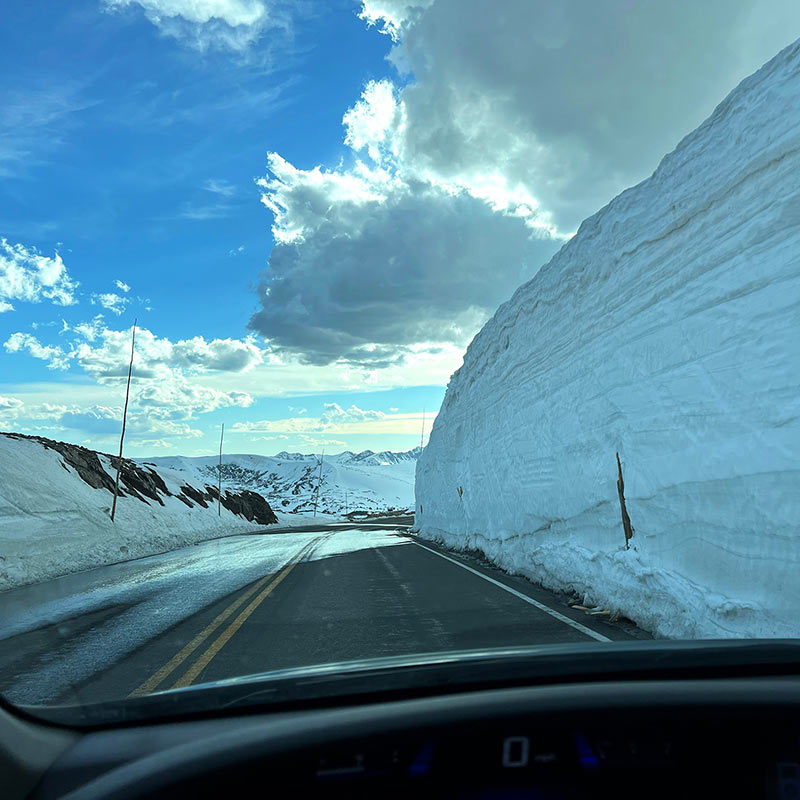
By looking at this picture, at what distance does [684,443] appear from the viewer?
823 centimetres

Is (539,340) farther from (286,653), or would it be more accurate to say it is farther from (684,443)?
(286,653)

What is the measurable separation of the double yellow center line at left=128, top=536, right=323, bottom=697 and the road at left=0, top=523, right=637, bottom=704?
0.02 metres

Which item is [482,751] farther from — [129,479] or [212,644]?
[129,479]

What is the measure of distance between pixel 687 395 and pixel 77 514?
77.5 feet

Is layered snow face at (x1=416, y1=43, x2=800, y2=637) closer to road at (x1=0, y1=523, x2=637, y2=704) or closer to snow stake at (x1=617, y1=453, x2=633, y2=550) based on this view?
snow stake at (x1=617, y1=453, x2=633, y2=550)

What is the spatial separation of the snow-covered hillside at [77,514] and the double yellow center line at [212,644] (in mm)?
5801

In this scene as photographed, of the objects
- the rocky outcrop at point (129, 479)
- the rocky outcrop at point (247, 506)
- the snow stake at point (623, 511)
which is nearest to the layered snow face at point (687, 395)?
the snow stake at point (623, 511)

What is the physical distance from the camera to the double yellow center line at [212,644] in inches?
198

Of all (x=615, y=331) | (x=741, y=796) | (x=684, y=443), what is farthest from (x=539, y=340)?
(x=741, y=796)

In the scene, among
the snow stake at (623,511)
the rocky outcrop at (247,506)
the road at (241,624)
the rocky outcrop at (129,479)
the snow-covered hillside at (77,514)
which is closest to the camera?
the road at (241,624)

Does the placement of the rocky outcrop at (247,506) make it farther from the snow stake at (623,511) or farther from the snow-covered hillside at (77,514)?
the snow stake at (623,511)

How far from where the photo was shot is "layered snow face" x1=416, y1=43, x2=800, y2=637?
654cm

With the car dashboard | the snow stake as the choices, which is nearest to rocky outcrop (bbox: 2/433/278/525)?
the snow stake

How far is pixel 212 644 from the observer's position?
21.1ft
